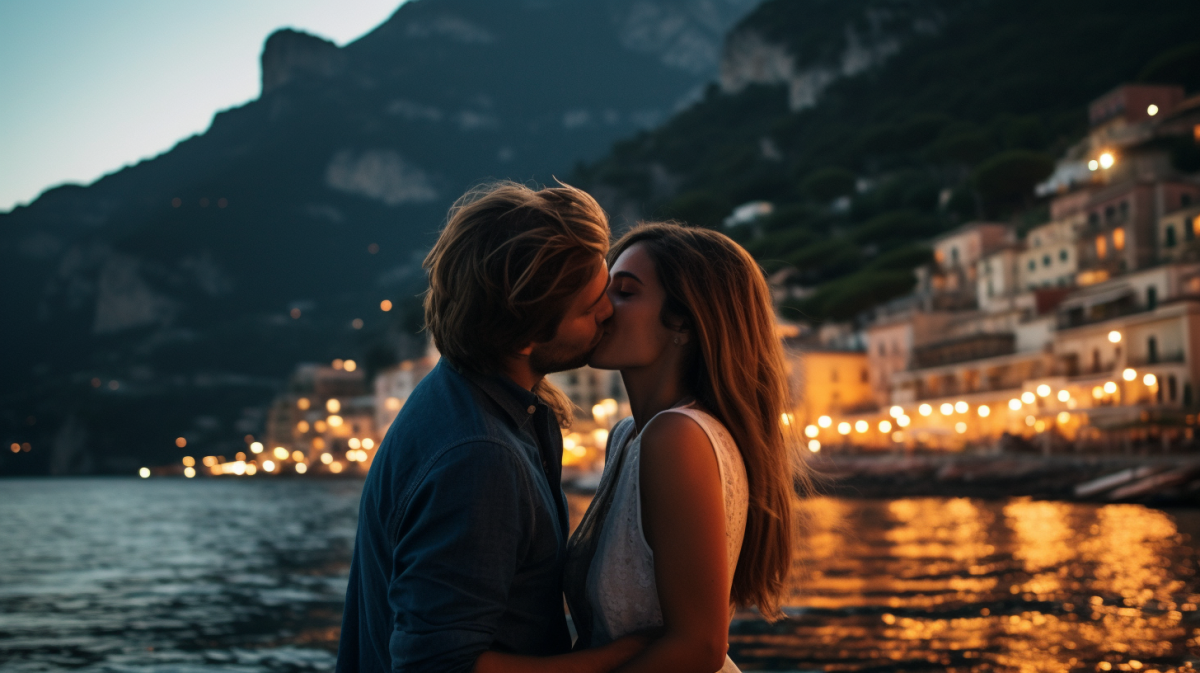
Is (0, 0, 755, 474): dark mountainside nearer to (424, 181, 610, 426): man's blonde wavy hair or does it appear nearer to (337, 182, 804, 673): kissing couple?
(337, 182, 804, 673): kissing couple

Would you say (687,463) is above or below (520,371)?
below

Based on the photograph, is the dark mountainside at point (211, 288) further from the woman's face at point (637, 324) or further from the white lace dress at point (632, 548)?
the white lace dress at point (632, 548)

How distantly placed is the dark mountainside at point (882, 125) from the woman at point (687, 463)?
37.8 m

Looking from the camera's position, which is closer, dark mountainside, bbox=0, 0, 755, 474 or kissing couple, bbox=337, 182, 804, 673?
kissing couple, bbox=337, 182, 804, 673

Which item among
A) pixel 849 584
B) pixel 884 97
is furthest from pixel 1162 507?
pixel 884 97

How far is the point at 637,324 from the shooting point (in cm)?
250

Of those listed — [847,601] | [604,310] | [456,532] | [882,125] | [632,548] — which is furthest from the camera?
[882,125]

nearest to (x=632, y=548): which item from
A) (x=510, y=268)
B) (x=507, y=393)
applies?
(x=507, y=393)

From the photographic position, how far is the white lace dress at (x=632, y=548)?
7.57 ft

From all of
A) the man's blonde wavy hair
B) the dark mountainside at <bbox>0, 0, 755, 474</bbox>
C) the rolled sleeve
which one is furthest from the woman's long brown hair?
the dark mountainside at <bbox>0, 0, 755, 474</bbox>

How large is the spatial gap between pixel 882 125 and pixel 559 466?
298 feet

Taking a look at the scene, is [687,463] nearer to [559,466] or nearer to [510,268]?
[559,466]

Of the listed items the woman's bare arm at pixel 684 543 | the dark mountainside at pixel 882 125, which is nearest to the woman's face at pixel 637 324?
the woman's bare arm at pixel 684 543

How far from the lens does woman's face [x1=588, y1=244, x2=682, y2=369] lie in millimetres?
2500
